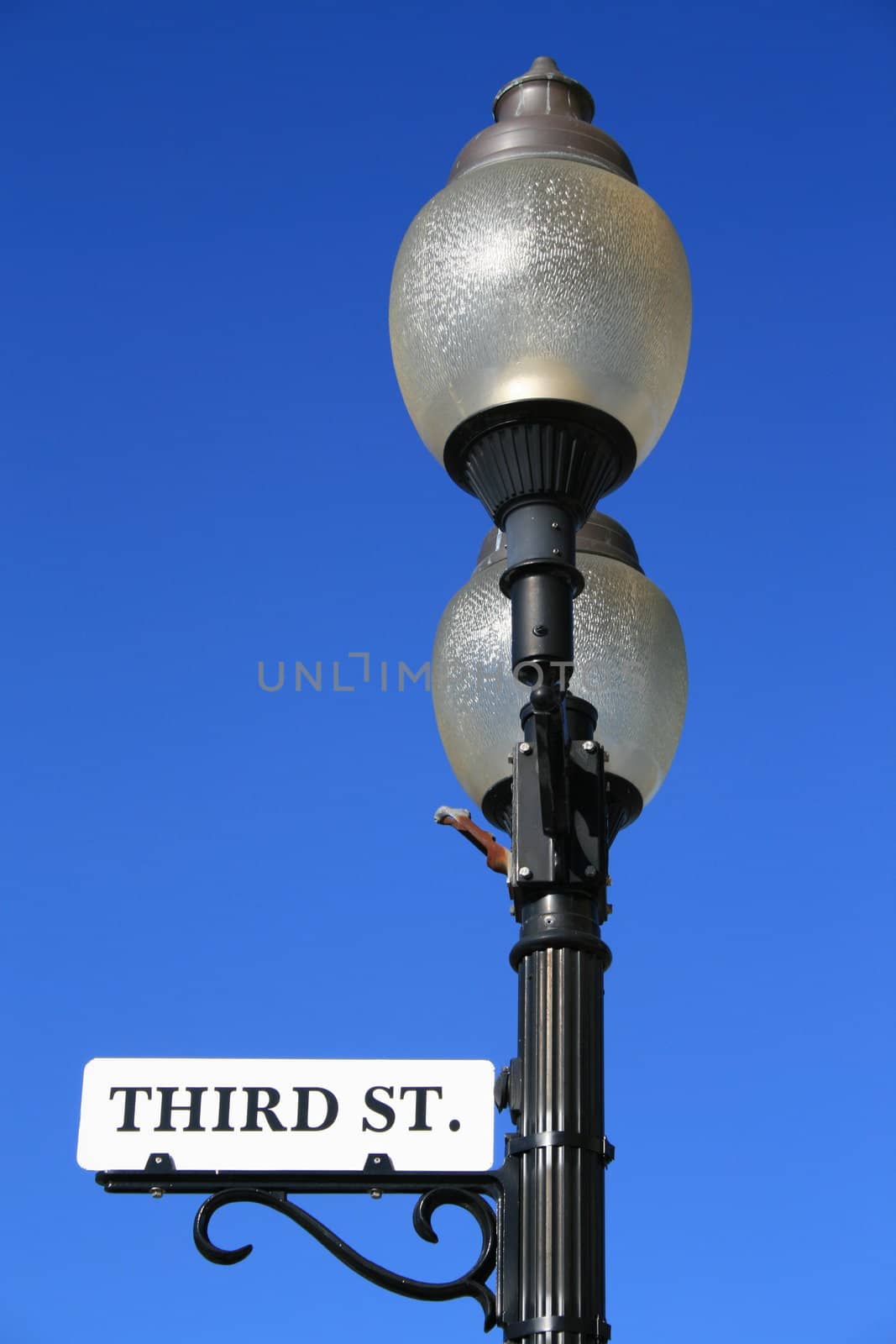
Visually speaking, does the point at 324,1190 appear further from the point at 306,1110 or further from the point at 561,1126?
the point at 561,1126

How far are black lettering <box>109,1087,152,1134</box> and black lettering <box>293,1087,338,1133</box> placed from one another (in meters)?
0.30

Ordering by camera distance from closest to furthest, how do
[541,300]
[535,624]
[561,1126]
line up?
[561,1126] → [535,624] → [541,300]

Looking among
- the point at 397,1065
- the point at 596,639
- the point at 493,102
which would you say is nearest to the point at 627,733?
the point at 596,639

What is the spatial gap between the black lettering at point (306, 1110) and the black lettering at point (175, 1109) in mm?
187

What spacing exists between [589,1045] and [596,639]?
104 centimetres

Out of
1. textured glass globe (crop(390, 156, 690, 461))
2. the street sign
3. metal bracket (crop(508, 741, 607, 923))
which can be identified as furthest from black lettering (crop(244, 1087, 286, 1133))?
textured glass globe (crop(390, 156, 690, 461))

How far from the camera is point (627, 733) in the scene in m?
3.87

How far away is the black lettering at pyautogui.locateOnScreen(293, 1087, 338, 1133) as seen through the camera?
11.4ft

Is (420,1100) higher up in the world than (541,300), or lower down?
lower down

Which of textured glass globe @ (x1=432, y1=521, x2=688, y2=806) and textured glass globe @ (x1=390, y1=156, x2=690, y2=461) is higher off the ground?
textured glass globe @ (x1=390, y1=156, x2=690, y2=461)

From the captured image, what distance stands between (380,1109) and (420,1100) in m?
0.08

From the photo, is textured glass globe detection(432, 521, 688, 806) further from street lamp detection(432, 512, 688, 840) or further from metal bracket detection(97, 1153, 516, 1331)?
metal bracket detection(97, 1153, 516, 1331)

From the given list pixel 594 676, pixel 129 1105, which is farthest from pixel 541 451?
pixel 129 1105

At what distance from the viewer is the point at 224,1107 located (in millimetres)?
3488
